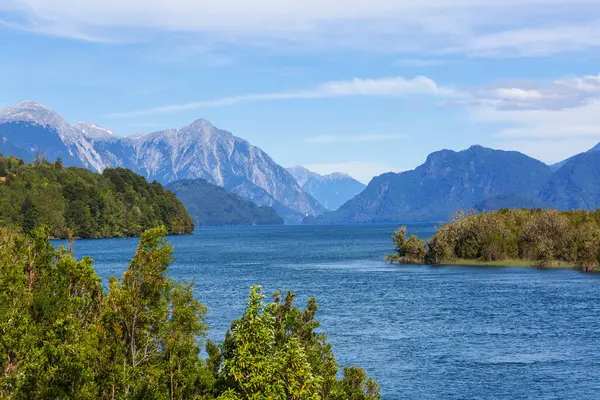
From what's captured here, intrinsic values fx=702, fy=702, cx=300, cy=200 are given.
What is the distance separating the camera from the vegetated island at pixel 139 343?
27.7 m

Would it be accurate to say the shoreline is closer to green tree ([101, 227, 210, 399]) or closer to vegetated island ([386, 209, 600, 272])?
vegetated island ([386, 209, 600, 272])

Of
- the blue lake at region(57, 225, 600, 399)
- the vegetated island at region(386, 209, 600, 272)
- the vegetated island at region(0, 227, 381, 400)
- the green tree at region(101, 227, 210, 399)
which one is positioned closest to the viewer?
the vegetated island at region(0, 227, 381, 400)

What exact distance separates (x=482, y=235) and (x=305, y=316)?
15095 cm

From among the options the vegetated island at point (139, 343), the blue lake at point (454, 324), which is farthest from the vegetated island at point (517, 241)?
the vegetated island at point (139, 343)

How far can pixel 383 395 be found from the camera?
60188 mm

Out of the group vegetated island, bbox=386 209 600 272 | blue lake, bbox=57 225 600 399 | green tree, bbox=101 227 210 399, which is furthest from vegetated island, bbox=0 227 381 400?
vegetated island, bbox=386 209 600 272

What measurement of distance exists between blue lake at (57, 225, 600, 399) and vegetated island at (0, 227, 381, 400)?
29.1 m

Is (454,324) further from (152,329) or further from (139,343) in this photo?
(139,343)

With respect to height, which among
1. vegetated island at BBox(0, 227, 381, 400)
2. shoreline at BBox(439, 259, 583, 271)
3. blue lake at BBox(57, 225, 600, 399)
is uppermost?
vegetated island at BBox(0, 227, 381, 400)

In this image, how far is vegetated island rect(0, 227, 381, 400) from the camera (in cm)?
2770

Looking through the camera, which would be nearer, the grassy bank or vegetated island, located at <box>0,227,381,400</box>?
vegetated island, located at <box>0,227,381,400</box>

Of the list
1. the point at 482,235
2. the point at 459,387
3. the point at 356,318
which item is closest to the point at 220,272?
the point at 482,235

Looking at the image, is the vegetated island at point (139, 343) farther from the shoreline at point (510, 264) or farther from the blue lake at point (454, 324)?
the shoreline at point (510, 264)

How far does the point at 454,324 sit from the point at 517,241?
313 ft
